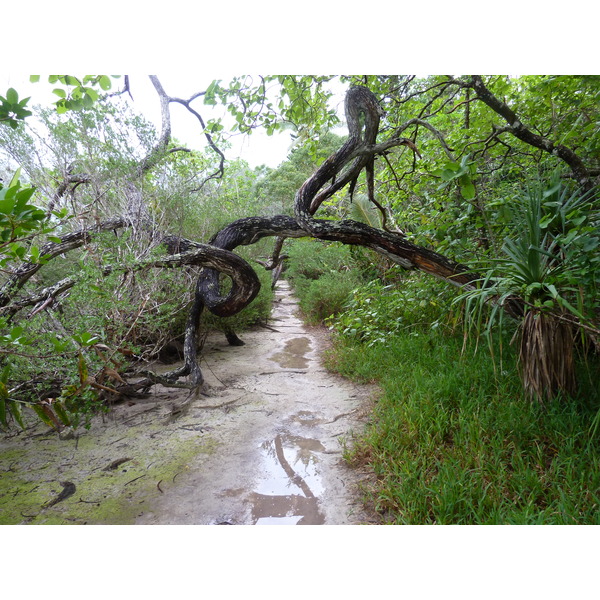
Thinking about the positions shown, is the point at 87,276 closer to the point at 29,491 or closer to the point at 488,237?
the point at 29,491

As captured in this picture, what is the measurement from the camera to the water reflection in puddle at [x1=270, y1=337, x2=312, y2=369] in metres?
3.42

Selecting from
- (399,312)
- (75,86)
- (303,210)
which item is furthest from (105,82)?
(399,312)

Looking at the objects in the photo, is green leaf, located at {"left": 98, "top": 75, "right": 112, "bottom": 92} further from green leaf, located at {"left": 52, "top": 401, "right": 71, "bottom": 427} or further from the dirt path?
the dirt path

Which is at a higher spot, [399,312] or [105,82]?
[105,82]

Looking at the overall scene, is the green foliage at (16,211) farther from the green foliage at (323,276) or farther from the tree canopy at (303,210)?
the green foliage at (323,276)

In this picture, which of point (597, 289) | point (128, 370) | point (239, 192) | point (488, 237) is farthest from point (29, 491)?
point (239, 192)

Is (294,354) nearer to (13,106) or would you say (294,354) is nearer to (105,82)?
(105,82)

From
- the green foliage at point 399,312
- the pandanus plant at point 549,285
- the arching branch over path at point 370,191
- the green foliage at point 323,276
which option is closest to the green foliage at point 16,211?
the pandanus plant at point 549,285

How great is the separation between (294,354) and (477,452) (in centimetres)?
240

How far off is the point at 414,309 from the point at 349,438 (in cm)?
143

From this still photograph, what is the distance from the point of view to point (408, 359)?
2629 mm

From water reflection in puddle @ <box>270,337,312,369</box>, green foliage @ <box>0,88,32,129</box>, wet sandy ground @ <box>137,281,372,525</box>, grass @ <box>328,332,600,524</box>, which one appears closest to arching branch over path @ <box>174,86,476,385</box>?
grass @ <box>328,332,600,524</box>

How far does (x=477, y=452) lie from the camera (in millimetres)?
1515

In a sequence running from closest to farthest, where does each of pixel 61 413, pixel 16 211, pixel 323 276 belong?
pixel 16 211 → pixel 61 413 → pixel 323 276
